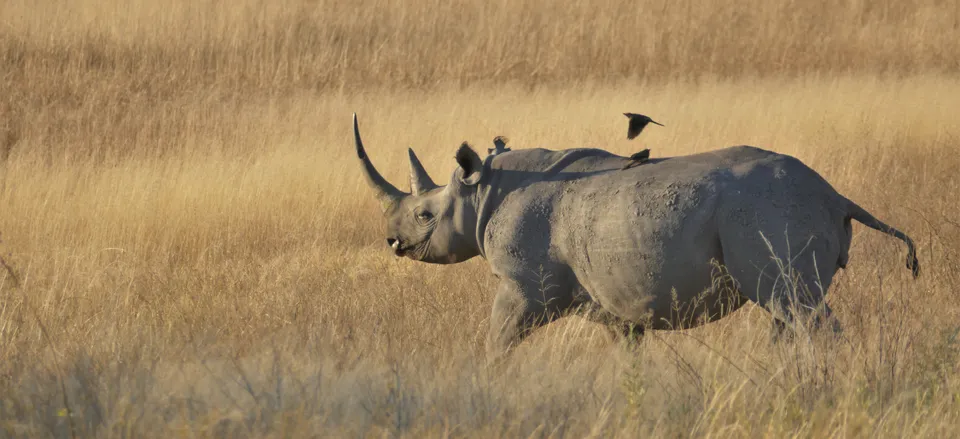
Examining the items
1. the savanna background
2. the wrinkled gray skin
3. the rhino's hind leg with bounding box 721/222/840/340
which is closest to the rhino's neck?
the wrinkled gray skin

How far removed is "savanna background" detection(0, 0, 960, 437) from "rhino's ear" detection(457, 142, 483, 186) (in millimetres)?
790

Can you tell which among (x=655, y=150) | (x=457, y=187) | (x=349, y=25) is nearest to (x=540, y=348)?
(x=457, y=187)

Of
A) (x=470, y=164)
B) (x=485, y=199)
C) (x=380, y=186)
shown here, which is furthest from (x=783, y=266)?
(x=380, y=186)

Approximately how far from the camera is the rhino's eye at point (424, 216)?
5945mm

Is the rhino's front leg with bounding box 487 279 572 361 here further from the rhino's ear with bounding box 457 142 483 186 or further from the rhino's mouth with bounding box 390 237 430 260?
the rhino's mouth with bounding box 390 237 430 260

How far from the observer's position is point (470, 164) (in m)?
5.68

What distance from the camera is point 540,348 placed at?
541cm

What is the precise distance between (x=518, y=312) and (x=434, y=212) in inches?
30.8

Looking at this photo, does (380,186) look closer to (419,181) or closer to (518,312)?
(419,181)

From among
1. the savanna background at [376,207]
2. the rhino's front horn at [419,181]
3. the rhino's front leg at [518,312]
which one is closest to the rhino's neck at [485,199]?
the rhino's front leg at [518,312]

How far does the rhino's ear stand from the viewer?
5633 mm

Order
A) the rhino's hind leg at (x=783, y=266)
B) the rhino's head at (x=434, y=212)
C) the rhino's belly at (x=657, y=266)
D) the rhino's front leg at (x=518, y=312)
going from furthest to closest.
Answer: the rhino's head at (x=434, y=212) < the rhino's front leg at (x=518, y=312) < the rhino's belly at (x=657, y=266) < the rhino's hind leg at (x=783, y=266)

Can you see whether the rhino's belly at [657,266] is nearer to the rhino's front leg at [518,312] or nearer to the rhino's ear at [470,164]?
the rhino's front leg at [518,312]

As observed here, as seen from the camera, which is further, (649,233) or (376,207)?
(376,207)
